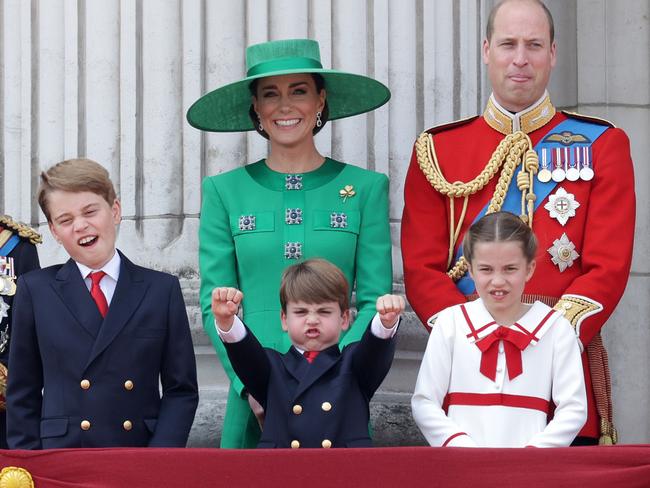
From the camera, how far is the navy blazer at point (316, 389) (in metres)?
4.39

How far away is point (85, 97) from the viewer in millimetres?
5902

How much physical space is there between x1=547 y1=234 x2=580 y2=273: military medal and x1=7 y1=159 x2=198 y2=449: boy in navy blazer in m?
1.14

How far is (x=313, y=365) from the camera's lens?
446 cm

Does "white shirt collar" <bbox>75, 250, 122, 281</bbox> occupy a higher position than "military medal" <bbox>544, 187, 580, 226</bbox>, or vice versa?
"military medal" <bbox>544, 187, 580, 226</bbox>

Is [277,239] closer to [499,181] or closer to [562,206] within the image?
[499,181]

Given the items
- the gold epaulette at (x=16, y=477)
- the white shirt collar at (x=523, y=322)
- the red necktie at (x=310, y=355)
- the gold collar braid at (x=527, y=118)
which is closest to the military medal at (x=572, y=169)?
the gold collar braid at (x=527, y=118)

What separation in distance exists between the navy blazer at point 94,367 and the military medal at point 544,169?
48.5 inches

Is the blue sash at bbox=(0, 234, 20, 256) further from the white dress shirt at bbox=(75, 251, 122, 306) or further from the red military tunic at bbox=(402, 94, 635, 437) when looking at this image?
the red military tunic at bbox=(402, 94, 635, 437)

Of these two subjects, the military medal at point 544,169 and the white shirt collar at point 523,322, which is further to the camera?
the military medal at point 544,169

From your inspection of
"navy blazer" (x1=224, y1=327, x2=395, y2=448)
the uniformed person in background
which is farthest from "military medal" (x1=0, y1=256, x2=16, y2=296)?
"navy blazer" (x1=224, y1=327, x2=395, y2=448)

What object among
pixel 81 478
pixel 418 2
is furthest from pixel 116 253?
pixel 418 2

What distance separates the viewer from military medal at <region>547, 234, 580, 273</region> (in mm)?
4758

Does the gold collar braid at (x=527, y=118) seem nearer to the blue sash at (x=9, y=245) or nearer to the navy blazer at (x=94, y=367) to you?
the navy blazer at (x=94, y=367)

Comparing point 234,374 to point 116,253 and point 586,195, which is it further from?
point 586,195
